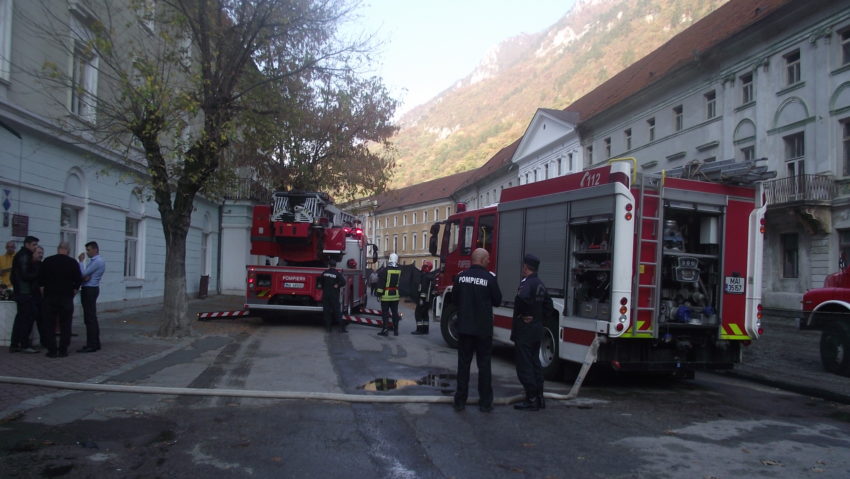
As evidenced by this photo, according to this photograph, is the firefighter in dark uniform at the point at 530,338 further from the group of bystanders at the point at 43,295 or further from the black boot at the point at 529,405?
the group of bystanders at the point at 43,295

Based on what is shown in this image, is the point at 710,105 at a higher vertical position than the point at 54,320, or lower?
higher

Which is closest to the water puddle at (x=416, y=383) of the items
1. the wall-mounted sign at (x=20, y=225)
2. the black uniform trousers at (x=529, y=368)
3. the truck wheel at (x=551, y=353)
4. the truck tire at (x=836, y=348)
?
the black uniform trousers at (x=529, y=368)

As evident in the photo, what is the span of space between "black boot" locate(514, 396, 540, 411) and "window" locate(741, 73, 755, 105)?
23.5 m

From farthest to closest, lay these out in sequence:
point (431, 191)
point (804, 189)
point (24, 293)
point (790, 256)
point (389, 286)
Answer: point (431, 191)
point (790, 256)
point (804, 189)
point (389, 286)
point (24, 293)

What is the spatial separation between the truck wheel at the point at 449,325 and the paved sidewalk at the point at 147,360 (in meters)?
4.99

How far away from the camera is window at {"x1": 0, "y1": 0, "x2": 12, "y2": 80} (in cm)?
1197

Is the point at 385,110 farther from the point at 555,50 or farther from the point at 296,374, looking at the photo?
the point at 555,50

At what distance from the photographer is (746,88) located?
85.1ft

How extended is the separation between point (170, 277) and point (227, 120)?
3.30 meters

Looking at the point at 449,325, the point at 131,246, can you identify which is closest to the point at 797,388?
the point at 449,325

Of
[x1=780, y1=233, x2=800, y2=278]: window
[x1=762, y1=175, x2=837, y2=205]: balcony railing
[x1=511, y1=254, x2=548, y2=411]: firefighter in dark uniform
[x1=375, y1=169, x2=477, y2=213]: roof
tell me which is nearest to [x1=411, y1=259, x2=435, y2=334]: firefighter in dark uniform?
[x1=511, y1=254, x2=548, y2=411]: firefighter in dark uniform

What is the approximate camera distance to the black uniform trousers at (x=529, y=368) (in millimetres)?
6773

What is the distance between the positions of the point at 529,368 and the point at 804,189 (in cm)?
2015

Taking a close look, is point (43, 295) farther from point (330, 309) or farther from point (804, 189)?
point (804, 189)
